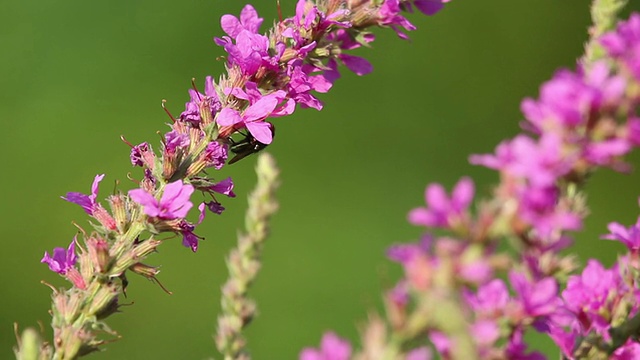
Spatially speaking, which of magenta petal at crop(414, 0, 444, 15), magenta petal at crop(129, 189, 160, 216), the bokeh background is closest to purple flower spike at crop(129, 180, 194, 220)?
magenta petal at crop(129, 189, 160, 216)

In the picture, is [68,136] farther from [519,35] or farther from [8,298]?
[519,35]

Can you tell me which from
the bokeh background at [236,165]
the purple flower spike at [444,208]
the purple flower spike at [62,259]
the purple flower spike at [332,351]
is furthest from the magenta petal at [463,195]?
the bokeh background at [236,165]

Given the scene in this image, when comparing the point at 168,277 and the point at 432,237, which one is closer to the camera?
the point at 432,237

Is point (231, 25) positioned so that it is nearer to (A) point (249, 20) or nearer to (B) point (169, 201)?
(A) point (249, 20)

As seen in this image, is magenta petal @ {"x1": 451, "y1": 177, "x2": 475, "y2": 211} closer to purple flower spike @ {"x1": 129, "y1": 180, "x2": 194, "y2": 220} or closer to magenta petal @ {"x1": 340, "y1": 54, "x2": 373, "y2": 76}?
purple flower spike @ {"x1": 129, "y1": 180, "x2": 194, "y2": 220}

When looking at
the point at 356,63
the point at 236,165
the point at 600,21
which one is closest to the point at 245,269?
the point at 356,63

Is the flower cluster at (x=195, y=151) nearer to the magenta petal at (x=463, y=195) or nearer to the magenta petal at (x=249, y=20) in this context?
the magenta petal at (x=249, y=20)

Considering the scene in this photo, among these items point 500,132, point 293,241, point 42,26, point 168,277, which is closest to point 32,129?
point 42,26
